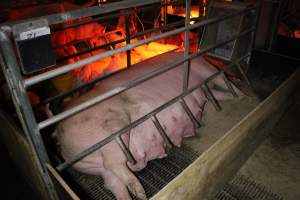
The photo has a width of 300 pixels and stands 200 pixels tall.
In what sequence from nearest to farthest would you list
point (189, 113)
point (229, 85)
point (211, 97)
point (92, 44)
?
point (189, 113)
point (211, 97)
point (229, 85)
point (92, 44)

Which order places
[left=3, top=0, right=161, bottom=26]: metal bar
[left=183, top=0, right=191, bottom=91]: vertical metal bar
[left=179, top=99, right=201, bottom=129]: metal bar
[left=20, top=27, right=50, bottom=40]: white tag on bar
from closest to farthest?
[left=20, top=27, right=50, bottom=40]: white tag on bar, [left=3, top=0, right=161, bottom=26]: metal bar, [left=183, top=0, right=191, bottom=91]: vertical metal bar, [left=179, top=99, right=201, bottom=129]: metal bar

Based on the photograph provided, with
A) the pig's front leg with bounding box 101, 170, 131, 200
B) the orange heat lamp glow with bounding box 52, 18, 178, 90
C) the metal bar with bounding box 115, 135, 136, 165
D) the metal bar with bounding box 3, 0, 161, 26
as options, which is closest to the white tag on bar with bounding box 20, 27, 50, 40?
the metal bar with bounding box 3, 0, 161, 26

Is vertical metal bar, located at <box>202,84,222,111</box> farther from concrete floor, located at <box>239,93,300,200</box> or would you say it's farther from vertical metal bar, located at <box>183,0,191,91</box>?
concrete floor, located at <box>239,93,300,200</box>

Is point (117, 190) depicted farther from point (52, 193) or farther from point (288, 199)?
point (288, 199)

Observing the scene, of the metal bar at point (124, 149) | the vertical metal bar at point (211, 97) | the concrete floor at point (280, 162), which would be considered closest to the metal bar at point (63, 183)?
the metal bar at point (124, 149)

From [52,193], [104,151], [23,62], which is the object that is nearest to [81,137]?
[104,151]

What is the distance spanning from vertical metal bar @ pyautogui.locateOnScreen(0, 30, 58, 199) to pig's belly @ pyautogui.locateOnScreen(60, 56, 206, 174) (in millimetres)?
453

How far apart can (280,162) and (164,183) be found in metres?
1.22

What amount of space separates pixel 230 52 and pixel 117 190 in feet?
8.74

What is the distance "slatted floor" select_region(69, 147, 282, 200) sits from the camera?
7.67ft

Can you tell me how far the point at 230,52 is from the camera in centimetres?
388

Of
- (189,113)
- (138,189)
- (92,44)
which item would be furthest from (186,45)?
(92,44)

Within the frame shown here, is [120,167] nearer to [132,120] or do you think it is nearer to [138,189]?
[138,189]

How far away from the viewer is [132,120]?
8.10 ft
